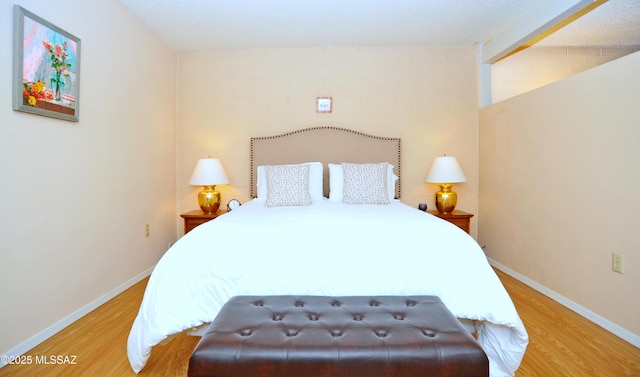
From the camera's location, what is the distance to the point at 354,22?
3.10 m

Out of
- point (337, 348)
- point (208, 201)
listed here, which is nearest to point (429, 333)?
point (337, 348)

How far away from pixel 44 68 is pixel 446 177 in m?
3.53

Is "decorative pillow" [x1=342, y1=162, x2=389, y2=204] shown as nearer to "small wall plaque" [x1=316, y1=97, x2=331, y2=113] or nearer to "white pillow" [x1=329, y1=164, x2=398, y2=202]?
"white pillow" [x1=329, y1=164, x2=398, y2=202]

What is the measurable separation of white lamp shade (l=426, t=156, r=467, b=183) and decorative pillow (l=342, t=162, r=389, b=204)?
68 centimetres

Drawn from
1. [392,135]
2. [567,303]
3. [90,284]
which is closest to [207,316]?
[90,284]

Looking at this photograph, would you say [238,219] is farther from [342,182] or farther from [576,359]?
Result: [576,359]

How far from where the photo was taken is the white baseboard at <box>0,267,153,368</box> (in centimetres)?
178

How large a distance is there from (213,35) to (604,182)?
3780 millimetres

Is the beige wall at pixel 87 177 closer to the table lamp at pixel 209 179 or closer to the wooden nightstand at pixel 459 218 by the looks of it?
the table lamp at pixel 209 179

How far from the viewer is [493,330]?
1615 mm

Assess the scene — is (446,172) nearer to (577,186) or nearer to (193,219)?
(577,186)

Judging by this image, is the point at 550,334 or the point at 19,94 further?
the point at 550,334

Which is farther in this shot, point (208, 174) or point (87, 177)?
point (208, 174)

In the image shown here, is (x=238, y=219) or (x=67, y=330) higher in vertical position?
(x=238, y=219)
